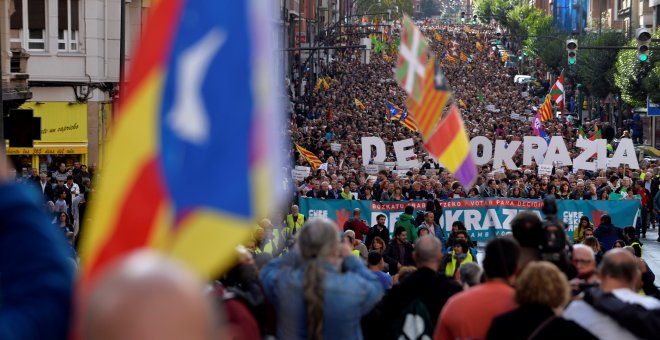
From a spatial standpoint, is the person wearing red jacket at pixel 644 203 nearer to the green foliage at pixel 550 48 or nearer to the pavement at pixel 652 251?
the pavement at pixel 652 251

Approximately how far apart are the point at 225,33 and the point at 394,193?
1955 centimetres

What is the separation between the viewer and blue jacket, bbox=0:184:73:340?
323cm

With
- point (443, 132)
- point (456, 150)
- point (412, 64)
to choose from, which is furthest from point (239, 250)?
point (412, 64)

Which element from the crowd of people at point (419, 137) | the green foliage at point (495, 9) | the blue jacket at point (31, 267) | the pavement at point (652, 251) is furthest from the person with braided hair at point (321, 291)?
the green foliage at point (495, 9)

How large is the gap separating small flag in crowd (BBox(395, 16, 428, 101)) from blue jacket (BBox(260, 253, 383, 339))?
4.14m

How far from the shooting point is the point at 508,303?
6207 mm

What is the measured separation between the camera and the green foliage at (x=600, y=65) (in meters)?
68.5

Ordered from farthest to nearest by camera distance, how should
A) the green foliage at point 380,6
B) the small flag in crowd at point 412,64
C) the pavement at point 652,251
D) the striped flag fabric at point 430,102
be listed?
the green foliage at point 380,6 → the pavement at point 652,251 → the small flag in crowd at point 412,64 → the striped flag fabric at point 430,102

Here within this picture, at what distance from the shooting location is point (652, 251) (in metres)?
24.2

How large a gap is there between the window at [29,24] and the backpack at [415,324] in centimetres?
2910

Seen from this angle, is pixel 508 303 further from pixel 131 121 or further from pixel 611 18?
pixel 611 18

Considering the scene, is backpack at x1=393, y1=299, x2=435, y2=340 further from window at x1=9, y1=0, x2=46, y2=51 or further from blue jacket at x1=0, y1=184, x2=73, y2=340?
window at x1=9, y1=0, x2=46, y2=51

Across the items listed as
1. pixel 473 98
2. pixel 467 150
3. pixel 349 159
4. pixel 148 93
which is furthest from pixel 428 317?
pixel 473 98

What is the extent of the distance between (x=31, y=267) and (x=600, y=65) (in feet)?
222
